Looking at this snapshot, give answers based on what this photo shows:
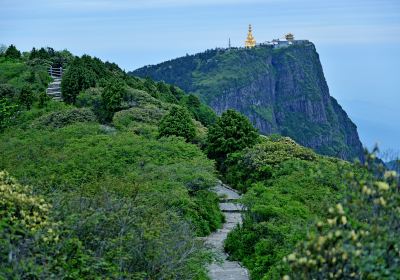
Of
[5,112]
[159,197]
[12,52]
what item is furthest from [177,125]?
[12,52]

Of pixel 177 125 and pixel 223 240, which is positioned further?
pixel 177 125

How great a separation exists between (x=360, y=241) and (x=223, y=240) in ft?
46.5

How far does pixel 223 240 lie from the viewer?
21219mm

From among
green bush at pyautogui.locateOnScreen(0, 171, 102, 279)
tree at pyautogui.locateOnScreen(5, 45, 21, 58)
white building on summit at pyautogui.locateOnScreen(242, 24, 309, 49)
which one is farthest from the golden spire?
green bush at pyautogui.locateOnScreen(0, 171, 102, 279)

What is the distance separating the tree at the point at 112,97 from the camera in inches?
1497

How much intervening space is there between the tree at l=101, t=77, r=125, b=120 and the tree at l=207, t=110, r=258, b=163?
831 cm

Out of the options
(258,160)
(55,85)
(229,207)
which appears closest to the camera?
(229,207)

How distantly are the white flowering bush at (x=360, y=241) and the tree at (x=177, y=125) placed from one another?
24422 millimetres

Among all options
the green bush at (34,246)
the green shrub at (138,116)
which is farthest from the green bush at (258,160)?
the green bush at (34,246)

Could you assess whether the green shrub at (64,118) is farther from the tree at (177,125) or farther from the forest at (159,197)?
the tree at (177,125)

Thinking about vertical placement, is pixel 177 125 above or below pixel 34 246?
above

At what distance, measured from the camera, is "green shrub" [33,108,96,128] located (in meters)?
34.1

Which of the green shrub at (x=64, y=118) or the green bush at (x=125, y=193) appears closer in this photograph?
the green bush at (x=125, y=193)

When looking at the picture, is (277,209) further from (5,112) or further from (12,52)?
(12,52)
